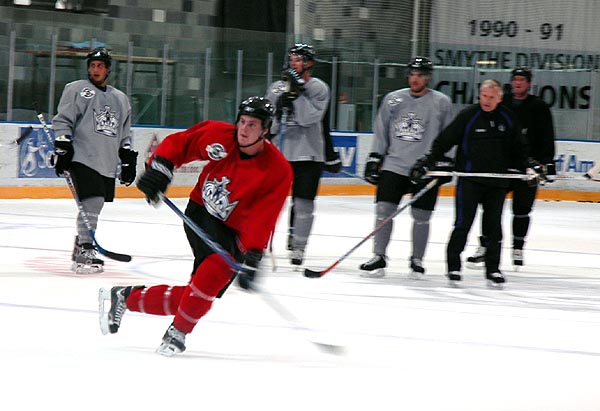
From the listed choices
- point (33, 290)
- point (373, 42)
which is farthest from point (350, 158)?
point (33, 290)

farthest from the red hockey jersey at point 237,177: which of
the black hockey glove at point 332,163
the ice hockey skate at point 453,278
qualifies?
the black hockey glove at point 332,163

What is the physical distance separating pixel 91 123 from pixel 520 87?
2.53 m

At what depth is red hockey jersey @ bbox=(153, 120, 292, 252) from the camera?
3520mm

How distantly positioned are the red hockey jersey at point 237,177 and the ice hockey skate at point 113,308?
1.50 ft

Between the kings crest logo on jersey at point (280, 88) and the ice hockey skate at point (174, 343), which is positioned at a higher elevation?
the kings crest logo on jersey at point (280, 88)

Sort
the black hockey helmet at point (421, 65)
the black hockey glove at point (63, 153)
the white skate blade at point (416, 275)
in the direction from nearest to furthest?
1. the black hockey glove at point (63, 153)
2. the black hockey helmet at point (421, 65)
3. the white skate blade at point (416, 275)

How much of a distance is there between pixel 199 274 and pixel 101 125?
2387 mm

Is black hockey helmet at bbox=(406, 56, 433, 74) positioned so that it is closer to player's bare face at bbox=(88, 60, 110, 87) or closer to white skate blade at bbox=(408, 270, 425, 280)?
white skate blade at bbox=(408, 270, 425, 280)

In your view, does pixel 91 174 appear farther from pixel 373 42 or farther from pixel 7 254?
pixel 373 42

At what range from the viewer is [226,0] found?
14.8 m

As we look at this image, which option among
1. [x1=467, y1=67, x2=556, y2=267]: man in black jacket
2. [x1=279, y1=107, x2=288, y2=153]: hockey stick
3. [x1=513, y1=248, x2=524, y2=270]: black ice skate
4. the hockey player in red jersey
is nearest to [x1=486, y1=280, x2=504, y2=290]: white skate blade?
[x1=467, y1=67, x2=556, y2=267]: man in black jacket

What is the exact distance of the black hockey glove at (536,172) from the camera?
19.7 ft

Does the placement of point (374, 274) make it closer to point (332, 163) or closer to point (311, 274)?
point (311, 274)

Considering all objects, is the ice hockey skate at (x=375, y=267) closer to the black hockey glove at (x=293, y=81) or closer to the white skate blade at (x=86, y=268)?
the black hockey glove at (x=293, y=81)
